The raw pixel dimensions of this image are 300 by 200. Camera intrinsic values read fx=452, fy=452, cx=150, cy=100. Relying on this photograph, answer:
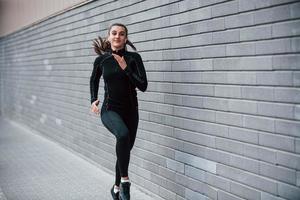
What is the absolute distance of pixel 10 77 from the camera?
49.9 ft

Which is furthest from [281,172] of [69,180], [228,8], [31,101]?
[31,101]

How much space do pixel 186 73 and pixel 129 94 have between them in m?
0.63

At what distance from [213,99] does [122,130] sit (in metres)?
0.96

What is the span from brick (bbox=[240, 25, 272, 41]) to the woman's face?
56.9 inches

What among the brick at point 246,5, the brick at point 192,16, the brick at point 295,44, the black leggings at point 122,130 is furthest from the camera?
the black leggings at point 122,130

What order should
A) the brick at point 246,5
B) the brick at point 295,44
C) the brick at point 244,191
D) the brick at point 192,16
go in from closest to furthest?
the brick at point 295,44
the brick at point 246,5
the brick at point 244,191
the brick at point 192,16

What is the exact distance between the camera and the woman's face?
4.61 meters

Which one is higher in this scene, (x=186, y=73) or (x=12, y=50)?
(x=12, y=50)

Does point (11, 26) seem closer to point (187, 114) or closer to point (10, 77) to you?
point (10, 77)

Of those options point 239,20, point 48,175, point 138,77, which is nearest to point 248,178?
point 239,20

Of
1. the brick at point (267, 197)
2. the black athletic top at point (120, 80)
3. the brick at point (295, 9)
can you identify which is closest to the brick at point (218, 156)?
the brick at point (267, 197)

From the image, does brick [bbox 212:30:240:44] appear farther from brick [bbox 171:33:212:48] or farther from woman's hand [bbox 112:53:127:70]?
woman's hand [bbox 112:53:127:70]

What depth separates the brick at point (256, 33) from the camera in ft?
10.9

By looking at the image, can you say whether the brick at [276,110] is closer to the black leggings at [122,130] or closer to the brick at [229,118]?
the brick at [229,118]
